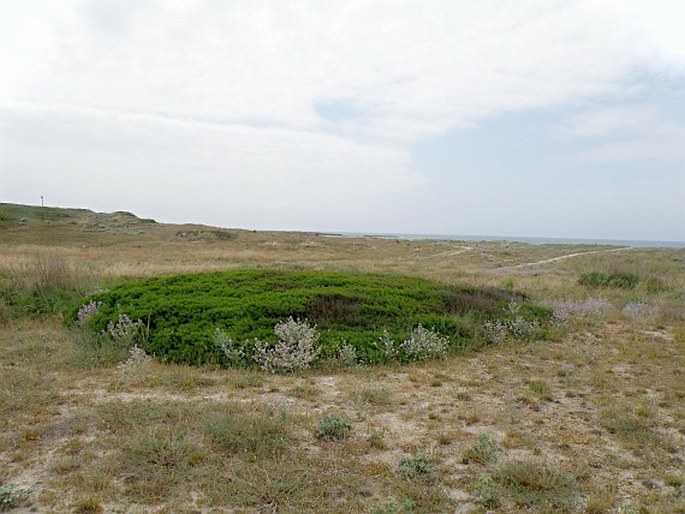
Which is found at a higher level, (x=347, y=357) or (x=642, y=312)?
(x=642, y=312)

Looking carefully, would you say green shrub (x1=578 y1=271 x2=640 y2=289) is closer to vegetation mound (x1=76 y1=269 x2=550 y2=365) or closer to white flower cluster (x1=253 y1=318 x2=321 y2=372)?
vegetation mound (x1=76 y1=269 x2=550 y2=365)

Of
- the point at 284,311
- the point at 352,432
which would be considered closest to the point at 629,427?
the point at 352,432

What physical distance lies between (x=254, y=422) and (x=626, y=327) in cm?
963

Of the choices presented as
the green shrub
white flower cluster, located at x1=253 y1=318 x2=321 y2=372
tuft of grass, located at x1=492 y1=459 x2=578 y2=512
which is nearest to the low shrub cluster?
the green shrub

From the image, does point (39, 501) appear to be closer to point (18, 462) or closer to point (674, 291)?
point (18, 462)

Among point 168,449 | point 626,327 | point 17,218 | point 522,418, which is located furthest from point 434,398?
point 17,218

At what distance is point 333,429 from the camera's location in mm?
5273

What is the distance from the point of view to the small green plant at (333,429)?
5.22 meters

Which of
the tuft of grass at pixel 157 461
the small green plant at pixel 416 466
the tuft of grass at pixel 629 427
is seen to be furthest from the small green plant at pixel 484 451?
the tuft of grass at pixel 157 461

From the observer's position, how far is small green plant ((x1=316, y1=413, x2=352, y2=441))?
5.22m

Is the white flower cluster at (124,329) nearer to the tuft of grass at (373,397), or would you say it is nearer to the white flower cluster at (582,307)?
the tuft of grass at (373,397)

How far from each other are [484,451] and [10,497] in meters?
3.98

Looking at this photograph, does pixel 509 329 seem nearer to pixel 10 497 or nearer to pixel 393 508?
pixel 393 508

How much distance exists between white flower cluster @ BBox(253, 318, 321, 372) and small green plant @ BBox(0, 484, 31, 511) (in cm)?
397
